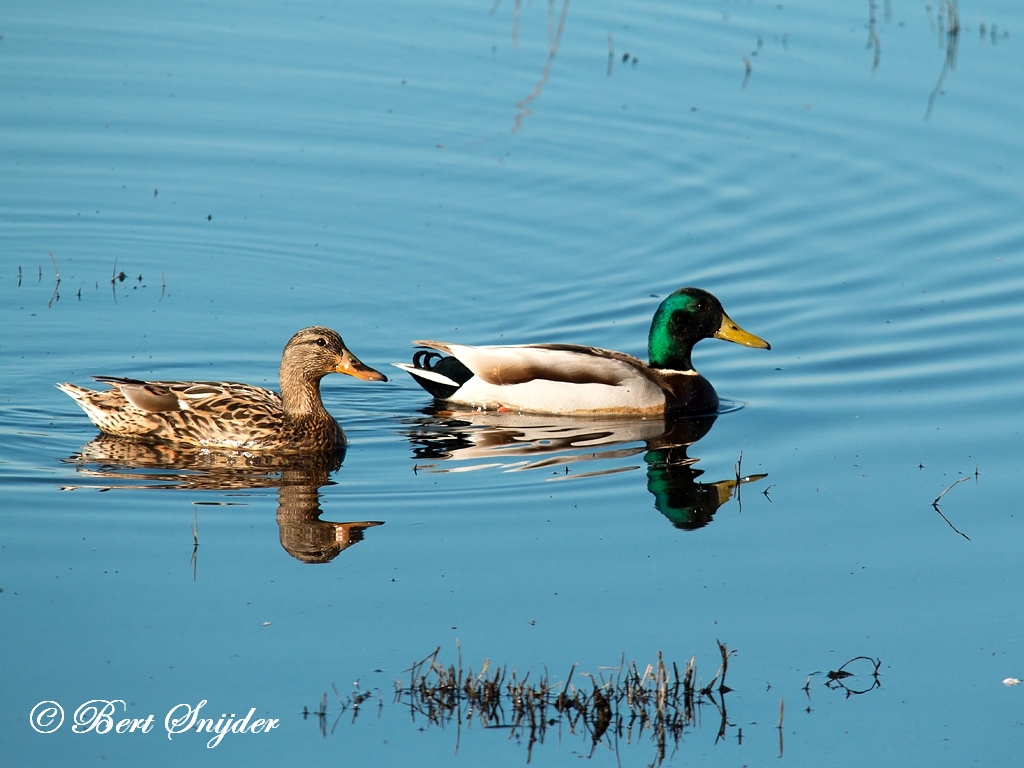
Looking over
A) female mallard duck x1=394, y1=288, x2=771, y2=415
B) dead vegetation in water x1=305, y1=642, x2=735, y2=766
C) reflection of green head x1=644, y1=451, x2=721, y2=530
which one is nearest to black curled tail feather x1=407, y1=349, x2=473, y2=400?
female mallard duck x1=394, y1=288, x2=771, y2=415

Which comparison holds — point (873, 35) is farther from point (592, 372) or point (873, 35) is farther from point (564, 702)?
point (564, 702)

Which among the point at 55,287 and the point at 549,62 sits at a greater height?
the point at 549,62

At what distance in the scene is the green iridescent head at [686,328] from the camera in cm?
1285

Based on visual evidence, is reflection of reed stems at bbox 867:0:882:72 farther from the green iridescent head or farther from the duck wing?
the duck wing

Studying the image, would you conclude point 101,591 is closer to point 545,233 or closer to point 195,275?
point 195,275

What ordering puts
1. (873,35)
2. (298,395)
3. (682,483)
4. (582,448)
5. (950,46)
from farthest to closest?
(873,35)
(950,46)
(582,448)
(298,395)
(682,483)

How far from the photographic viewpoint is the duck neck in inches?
434

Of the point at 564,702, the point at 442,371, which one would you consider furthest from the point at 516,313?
the point at 564,702

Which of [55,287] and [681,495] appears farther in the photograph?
[55,287]

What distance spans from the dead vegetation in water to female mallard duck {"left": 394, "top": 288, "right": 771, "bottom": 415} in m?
5.26

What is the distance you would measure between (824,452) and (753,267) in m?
4.00

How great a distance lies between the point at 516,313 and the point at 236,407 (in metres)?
3.69

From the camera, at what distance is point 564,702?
23.0ft

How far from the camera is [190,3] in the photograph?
21.5m
